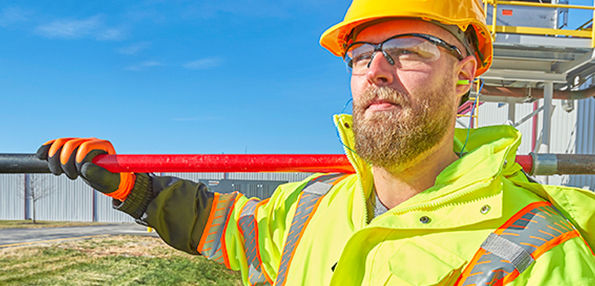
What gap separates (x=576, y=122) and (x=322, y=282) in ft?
32.5

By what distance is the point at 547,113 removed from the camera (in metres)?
8.12

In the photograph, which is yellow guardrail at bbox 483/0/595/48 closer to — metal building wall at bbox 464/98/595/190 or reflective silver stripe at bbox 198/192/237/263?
metal building wall at bbox 464/98/595/190

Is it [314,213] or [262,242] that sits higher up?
[314,213]

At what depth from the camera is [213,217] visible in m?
2.35

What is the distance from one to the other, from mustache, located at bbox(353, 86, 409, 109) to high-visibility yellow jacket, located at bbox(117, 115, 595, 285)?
296mm

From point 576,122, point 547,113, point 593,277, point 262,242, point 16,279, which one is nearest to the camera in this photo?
point 593,277

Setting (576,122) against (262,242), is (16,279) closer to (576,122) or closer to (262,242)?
(262,242)

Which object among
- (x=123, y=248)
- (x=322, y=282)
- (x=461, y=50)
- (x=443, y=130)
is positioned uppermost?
(x=461, y=50)

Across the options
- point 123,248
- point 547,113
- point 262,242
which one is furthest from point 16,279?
point 547,113

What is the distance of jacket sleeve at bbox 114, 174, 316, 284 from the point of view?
218 centimetres

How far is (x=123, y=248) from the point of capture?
464 inches

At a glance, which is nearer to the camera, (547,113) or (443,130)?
(443,130)

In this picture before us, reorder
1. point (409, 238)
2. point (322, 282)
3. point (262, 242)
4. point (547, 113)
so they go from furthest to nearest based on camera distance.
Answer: point (547, 113)
point (262, 242)
point (322, 282)
point (409, 238)

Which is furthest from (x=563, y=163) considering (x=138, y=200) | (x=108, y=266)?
(x=108, y=266)
